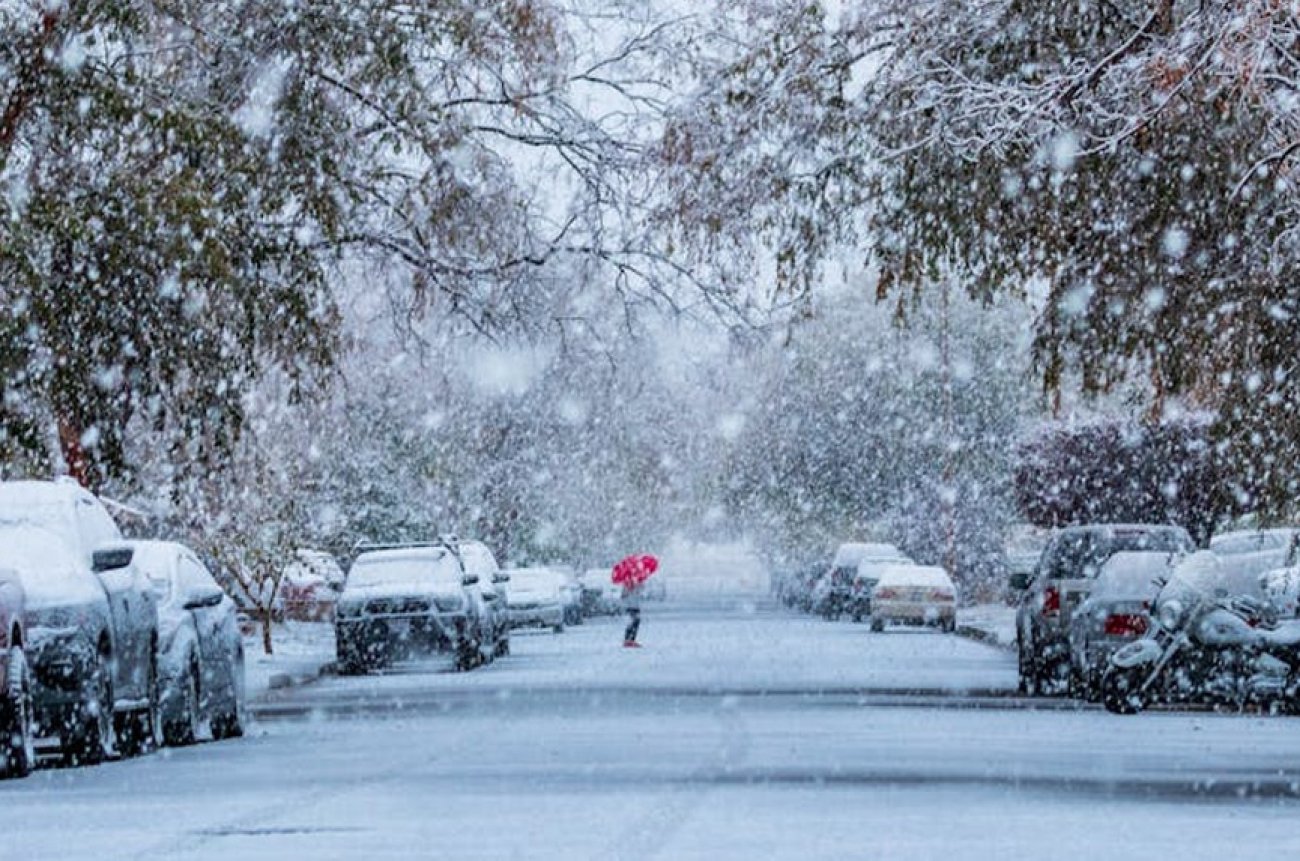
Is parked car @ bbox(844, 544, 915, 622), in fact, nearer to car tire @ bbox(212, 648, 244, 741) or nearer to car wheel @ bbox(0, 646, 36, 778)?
car tire @ bbox(212, 648, 244, 741)

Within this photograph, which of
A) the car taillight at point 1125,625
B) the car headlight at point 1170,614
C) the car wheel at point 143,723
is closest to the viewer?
the car wheel at point 143,723

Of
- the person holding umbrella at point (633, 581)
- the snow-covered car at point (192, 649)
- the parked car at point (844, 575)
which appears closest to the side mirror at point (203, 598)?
the snow-covered car at point (192, 649)

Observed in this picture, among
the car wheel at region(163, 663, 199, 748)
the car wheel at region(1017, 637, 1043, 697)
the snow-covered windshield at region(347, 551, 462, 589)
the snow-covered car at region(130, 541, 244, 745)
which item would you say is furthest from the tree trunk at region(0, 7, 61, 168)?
the snow-covered windshield at region(347, 551, 462, 589)

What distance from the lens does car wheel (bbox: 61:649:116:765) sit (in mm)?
20141

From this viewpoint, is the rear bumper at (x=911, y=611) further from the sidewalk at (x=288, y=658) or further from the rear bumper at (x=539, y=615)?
the sidewalk at (x=288, y=658)

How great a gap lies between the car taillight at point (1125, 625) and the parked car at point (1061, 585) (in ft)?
6.25

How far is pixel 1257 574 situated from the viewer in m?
37.2

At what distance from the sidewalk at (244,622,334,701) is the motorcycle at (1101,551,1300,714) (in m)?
8.37

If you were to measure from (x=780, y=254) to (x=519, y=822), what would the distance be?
11.0 m

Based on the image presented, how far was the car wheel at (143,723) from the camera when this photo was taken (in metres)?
22.1

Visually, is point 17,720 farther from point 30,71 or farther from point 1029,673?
point 1029,673

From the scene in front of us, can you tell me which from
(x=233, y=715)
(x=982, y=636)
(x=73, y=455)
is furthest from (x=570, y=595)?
(x=233, y=715)

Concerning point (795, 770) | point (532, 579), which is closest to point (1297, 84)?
point (795, 770)

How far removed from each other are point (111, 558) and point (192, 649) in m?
3.09
